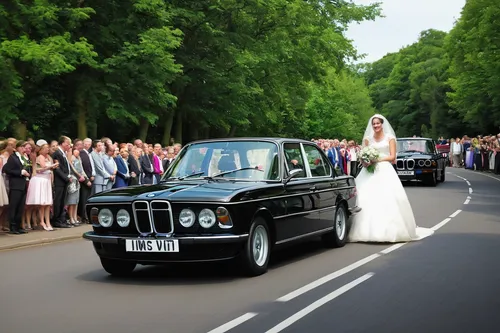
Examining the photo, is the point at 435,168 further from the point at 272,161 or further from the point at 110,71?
the point at 272,161

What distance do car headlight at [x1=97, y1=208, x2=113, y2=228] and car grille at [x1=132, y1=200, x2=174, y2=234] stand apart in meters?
0.41

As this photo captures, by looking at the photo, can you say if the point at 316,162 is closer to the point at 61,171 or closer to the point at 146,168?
the point at 61,171

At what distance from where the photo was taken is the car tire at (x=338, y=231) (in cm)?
1160

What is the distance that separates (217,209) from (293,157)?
8.03 feet

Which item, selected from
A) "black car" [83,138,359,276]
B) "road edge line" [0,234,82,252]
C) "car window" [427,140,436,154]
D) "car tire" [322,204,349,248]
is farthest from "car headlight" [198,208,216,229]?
"car window" [427,140,436,154]

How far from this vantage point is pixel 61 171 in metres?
15.7

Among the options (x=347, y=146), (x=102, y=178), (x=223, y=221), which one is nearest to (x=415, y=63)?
(x=347, y=146)

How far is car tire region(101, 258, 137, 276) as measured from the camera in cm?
936

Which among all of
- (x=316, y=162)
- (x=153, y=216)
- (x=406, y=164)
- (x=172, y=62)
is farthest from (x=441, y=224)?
(x=406, y=164)

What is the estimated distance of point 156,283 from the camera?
28.6 feet

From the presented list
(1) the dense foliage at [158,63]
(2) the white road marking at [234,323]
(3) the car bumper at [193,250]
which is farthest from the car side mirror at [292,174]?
(1) the dense foliage at [158,63]

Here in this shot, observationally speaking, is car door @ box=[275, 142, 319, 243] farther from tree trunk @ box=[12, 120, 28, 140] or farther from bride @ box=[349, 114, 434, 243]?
tree trunk @ box=[12, 120, 28, 140]

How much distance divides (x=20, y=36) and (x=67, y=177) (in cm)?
868

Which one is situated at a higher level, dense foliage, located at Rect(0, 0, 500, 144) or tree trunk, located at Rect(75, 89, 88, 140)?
dense foliage, located at Rect(0, 0, 500, 144)
